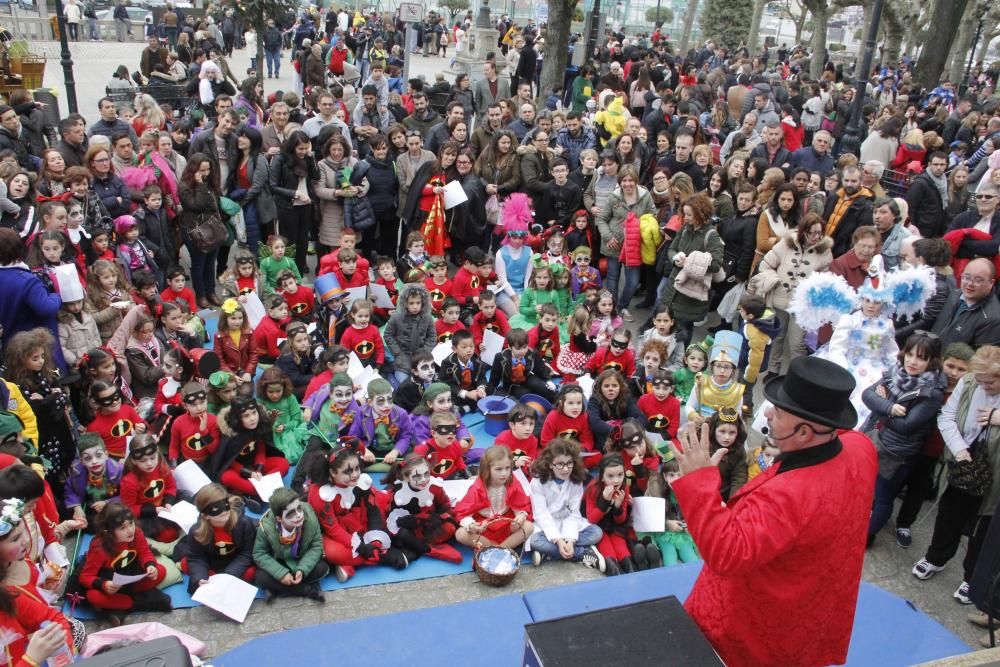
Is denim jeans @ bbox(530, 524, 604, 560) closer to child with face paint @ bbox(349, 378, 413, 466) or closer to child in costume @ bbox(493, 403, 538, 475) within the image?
child in costume @ bbox(493, 403, 538, 475)

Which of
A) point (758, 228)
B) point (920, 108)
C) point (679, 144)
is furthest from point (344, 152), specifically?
point (920, 108)

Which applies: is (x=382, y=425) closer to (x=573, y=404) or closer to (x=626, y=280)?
(x=573, y=404)

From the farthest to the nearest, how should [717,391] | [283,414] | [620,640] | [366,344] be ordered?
[366,344] < [717,391] < [283,414] < [620,640]

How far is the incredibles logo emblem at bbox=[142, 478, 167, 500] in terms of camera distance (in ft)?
16.2

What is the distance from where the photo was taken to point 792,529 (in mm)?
2389

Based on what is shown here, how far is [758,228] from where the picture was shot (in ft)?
24.8

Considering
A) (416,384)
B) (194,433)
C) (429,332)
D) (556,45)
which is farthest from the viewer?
(556,45)

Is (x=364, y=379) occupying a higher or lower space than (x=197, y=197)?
lower

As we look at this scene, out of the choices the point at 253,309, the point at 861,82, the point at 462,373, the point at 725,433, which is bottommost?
the point at 462,373

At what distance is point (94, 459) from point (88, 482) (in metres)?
0.20

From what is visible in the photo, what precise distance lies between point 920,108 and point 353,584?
15374 mm

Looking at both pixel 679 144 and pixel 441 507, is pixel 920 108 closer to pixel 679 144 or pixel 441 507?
pixel 679 144

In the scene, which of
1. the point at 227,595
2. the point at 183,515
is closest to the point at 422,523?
the point at 227,595

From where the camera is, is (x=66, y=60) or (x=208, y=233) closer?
(x=208, y=233)
